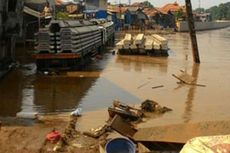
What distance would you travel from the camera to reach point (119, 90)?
55.8ft

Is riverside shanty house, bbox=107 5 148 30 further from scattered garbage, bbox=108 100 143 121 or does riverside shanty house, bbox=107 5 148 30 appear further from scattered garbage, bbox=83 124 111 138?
scattered garbage, bbox=83 124 111 138

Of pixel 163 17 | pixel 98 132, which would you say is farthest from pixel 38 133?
pixel 163 17

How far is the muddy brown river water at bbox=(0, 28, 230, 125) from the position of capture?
547 inches

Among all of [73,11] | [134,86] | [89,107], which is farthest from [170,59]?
[73,11]

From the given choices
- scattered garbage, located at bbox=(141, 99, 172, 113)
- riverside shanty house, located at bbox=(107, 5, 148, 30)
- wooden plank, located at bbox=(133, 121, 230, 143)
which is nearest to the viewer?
wooden plank, located at bbox=(133, 121, 230, 143)

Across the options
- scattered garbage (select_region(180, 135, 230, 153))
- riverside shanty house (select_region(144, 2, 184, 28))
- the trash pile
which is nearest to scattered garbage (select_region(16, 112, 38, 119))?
the trash pile

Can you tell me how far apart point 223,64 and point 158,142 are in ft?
63.7

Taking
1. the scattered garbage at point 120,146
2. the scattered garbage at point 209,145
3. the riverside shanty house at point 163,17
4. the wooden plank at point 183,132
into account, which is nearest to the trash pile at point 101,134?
the scattered garbage at point 120,146

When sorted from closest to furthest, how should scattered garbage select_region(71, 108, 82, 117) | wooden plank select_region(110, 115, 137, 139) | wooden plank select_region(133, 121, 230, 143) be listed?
wooden plank select_region(133, 121, 230, 143), wooden plank select_region(110, 115, 137, 139), scattered garbage select_region(71, 108, 82, 117)

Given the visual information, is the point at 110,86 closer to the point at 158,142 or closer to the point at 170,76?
the point at 170,76

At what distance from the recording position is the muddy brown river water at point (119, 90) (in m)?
13.9

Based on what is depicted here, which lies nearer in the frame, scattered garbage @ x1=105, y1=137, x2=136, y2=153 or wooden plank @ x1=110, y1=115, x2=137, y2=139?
scattered garbage @ x1=105, y1=137, x2=136, y2=153

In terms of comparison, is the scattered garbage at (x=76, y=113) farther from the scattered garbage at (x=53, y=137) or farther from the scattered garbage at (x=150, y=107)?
the scattered garbage at (x=53, y=137)

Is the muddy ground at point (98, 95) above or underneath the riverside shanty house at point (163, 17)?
underneath
